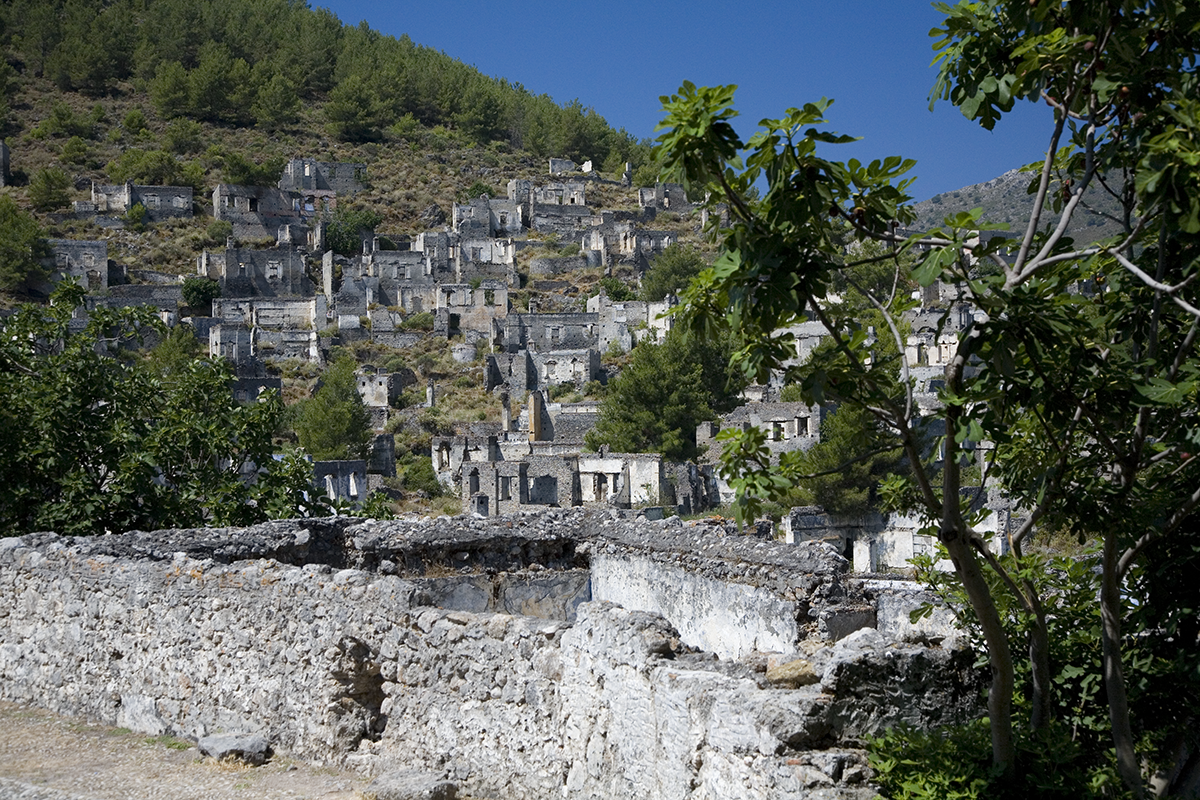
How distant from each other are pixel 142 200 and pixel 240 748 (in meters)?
95.3

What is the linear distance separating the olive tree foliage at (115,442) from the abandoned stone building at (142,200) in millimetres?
84854

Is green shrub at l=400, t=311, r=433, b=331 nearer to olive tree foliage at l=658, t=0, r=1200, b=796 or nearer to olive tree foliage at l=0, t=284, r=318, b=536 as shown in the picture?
olive tree foliage at l=0, t=284, r=318, b=536

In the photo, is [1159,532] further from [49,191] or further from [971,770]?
[49,191]

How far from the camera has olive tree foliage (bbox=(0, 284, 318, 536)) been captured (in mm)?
12211

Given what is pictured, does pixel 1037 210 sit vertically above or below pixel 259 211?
below

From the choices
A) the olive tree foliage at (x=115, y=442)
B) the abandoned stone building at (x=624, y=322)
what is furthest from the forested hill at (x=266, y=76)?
the olive tree foliage at (x=115, y=442)

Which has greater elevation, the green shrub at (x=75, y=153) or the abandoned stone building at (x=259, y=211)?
the green shrub at (x=75, y=153)

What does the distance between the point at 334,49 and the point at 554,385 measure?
94150mm

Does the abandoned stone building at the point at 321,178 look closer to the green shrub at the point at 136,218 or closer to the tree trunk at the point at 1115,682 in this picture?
the green shrub at the point at 136,218

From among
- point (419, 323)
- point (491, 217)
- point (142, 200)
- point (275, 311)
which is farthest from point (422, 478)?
point (142, 200)

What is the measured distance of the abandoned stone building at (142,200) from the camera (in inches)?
3693

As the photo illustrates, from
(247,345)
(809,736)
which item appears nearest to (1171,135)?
(809,736)

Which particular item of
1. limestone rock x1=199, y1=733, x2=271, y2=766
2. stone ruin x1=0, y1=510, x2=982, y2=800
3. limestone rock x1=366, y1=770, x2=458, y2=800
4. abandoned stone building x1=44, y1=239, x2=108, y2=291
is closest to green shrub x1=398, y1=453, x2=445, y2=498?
stone ruin x1=0, y1=510, x2=982, y2=800

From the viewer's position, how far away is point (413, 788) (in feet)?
19.4
